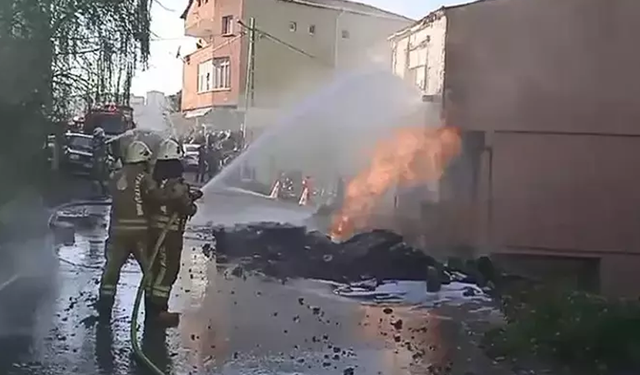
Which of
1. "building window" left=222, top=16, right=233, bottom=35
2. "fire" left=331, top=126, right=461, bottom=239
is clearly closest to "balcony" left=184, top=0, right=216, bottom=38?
"building window" left=222, top=16, right=233, bottom=35

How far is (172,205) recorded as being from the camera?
7895 mm

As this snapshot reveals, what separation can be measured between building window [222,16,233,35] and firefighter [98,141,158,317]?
37.5 meters

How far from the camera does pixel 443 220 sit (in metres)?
13.1

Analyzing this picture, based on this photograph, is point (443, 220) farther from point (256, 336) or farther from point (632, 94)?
point (256, 336)

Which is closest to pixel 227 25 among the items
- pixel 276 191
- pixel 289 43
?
pixel 289 43

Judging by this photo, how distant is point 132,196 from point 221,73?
38.3m

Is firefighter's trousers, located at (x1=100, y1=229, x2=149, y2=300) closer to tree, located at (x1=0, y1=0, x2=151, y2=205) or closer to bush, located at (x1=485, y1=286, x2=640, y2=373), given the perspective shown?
bush, located at (x1=485, y1=286, x2=640, y2=373)

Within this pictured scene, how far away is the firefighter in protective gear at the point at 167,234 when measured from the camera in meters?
7.86

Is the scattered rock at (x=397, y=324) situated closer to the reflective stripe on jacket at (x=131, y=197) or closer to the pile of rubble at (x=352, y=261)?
the pile of rubble at (x=352, y=261)

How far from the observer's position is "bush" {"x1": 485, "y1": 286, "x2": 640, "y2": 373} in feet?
22.7

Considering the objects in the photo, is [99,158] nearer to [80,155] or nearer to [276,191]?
[80,155]

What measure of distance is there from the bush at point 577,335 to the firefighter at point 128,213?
2.97 m

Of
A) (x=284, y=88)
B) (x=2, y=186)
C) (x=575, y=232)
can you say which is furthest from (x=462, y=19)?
(x=284, y=88)

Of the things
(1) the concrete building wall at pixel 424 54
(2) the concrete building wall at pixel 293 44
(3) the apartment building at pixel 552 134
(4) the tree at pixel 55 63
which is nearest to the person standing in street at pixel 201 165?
(2) the concrete building wall at pixel 293 44
